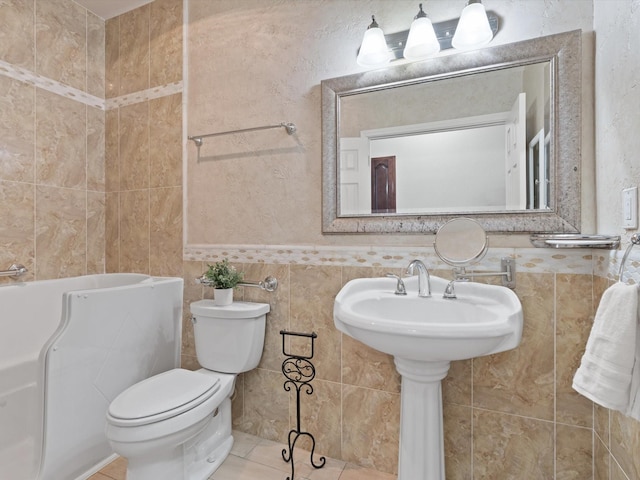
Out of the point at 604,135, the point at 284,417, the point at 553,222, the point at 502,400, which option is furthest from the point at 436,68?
the point at 284,417

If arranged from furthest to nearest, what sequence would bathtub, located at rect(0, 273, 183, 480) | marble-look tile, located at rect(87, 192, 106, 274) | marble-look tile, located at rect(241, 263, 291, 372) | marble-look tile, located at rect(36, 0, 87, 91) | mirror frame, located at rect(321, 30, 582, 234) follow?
marble-look tile, located at rect(87, 192, 106, 274) → marble-look tile, located at rect(36, 0, 87, 91) → marble-look tile, located at rect(241, 263, 291, 372) → bathtub, located at rect(0, 273, 183, 480) → mirror frame, located at rect(321, 30, 582, 234)

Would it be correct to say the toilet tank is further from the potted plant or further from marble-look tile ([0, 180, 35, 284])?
marble-look tile ([0, 180, 35, 284])

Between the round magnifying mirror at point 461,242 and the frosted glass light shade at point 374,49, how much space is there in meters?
0.78

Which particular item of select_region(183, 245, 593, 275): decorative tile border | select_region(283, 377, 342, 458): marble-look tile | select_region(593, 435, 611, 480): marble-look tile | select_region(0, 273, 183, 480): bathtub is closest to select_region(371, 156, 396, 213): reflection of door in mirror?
select_region(183, 245, 593, 275): decorative tile border

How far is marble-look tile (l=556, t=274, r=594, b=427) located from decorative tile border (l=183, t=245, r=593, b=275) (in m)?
0.06

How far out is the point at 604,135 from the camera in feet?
3.74

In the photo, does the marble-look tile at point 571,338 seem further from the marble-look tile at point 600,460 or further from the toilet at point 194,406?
the toilet at point 194,406

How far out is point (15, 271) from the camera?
185cm

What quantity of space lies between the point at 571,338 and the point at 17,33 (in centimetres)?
314

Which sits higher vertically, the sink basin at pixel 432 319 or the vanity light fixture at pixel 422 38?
the vanity light fixture at pixel 422 38

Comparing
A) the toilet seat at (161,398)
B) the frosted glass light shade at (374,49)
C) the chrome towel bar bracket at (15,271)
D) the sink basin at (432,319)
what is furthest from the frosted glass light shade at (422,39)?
the chrome towel bar bracket at (15,271)

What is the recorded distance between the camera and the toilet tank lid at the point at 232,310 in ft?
5.25

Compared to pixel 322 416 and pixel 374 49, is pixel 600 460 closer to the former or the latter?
Answer: pixel 322 416

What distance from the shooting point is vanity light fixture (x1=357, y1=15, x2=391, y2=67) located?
146cm
